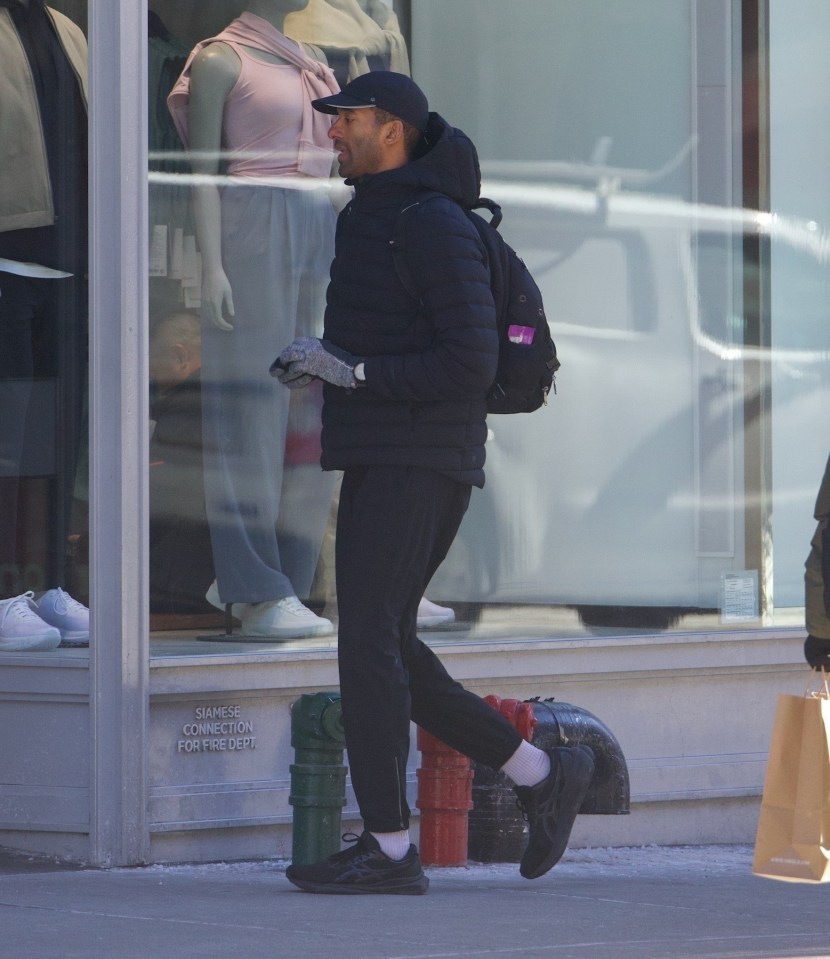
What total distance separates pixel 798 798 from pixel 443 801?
57.3 inches

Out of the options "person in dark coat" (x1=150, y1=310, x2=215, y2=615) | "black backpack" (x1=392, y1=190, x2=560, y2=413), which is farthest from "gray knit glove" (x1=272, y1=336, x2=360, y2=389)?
"person in dark coat" (x1=150, y1=310, x2=215, y2=615)

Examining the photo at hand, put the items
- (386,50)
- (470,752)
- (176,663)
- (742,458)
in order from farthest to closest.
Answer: (742,458), (386,50), (176,663), (470,752)

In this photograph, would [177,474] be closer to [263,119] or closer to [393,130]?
[263,119]

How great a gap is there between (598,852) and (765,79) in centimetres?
300

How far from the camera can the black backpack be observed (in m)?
5.36

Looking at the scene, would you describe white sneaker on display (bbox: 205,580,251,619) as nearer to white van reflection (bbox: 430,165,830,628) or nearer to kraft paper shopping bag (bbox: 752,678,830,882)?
white van reflection (bbox: 430,165,830,628)

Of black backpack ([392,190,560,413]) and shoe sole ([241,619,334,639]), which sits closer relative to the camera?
black backpack ([392,190,560,413])

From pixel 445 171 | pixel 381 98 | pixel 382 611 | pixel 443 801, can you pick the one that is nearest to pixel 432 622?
pixel 443 801

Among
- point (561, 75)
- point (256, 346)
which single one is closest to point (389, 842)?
point (256, 346)

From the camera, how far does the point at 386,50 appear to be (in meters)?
6.93

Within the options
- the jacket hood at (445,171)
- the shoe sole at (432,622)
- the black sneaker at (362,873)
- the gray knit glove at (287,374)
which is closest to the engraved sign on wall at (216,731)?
the black sneaker at (362,873)

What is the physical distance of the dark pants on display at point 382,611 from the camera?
514 cm

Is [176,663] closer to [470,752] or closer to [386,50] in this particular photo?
[470,752]

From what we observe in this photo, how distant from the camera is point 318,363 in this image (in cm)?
514
